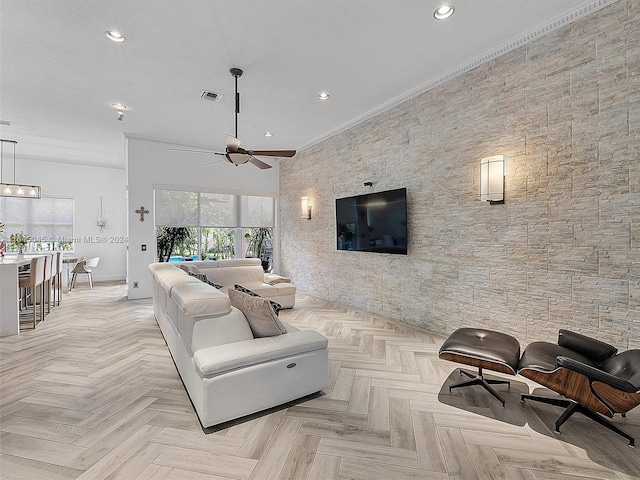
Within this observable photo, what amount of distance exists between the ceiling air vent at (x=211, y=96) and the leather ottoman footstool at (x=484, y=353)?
13.9 feet

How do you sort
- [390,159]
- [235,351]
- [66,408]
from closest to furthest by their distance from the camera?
1. [235,351]
2. [66,408]
3. [390,159]

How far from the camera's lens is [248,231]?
761 centimetres

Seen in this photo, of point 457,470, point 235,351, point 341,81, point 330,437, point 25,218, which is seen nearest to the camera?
point 457,470

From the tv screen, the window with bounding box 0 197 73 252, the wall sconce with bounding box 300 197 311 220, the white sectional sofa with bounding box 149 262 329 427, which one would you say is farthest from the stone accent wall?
the window with bounding box 0 197 73 252

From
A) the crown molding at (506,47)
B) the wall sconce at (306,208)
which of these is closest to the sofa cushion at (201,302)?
the crown molding at (506,47)

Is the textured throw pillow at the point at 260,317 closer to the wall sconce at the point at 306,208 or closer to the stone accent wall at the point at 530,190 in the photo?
the stone accent wall at the point at 530,190

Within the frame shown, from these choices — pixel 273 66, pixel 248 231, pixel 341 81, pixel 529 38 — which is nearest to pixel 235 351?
pixel 273 66

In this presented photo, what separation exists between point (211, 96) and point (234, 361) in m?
3.78

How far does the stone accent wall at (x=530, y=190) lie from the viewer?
2.52 meters

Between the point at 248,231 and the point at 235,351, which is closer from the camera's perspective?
the point at 235,351

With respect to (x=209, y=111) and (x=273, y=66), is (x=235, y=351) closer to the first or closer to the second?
(x=273, y=66)

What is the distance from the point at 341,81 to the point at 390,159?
53.3 inches

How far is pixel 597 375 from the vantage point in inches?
72.5

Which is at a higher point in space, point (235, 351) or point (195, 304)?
point (195, 304)
